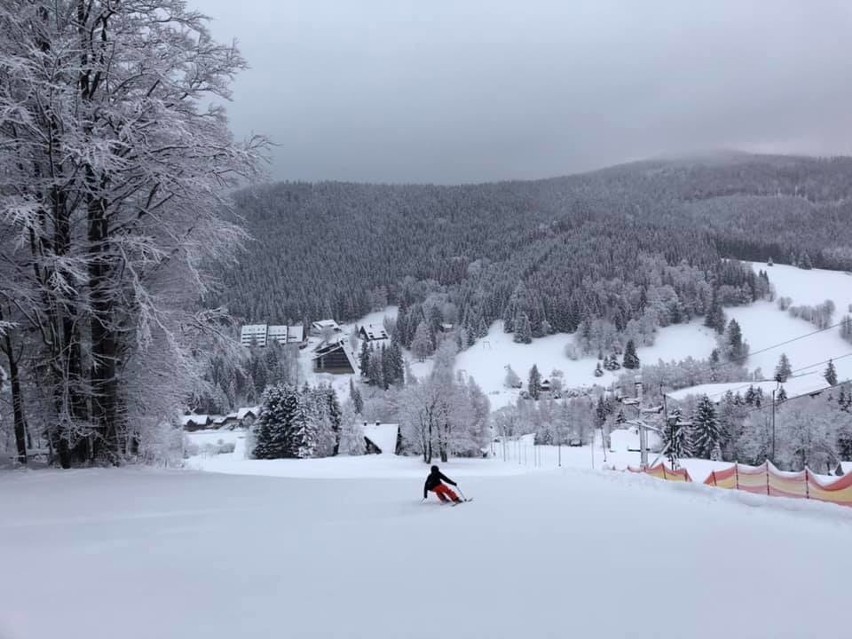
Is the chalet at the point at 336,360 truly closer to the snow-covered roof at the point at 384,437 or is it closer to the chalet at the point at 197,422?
the chalet at the point at 197,422

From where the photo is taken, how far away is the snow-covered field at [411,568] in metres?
4.11

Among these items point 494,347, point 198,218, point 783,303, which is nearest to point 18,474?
point 198,218

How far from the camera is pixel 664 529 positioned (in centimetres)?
668

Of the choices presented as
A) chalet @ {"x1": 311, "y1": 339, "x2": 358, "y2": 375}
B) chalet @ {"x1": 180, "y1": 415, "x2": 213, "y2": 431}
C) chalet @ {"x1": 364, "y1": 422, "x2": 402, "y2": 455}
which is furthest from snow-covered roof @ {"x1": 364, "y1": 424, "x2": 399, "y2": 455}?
chalet @ {"x1": 311, "y1": 339, "x2": 358, "y2": 375}

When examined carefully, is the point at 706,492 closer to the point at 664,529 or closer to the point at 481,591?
the point at 664,529

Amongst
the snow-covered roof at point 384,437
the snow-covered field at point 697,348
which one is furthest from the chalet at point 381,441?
the snow-covered field at point 697,348

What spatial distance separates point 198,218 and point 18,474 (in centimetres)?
586

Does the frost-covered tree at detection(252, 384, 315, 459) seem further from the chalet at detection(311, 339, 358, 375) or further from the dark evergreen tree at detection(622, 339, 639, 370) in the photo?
the dark evergreen tree at detection(622, 339, 639, 370)

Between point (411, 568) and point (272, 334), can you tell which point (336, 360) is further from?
point (411, 568)

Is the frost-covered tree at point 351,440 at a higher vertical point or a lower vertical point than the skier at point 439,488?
lower

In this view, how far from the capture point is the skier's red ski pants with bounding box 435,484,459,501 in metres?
9.61

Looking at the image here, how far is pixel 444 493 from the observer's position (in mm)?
9648

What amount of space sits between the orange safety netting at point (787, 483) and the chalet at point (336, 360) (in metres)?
162

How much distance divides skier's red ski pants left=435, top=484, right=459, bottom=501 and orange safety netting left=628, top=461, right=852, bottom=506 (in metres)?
6.76
